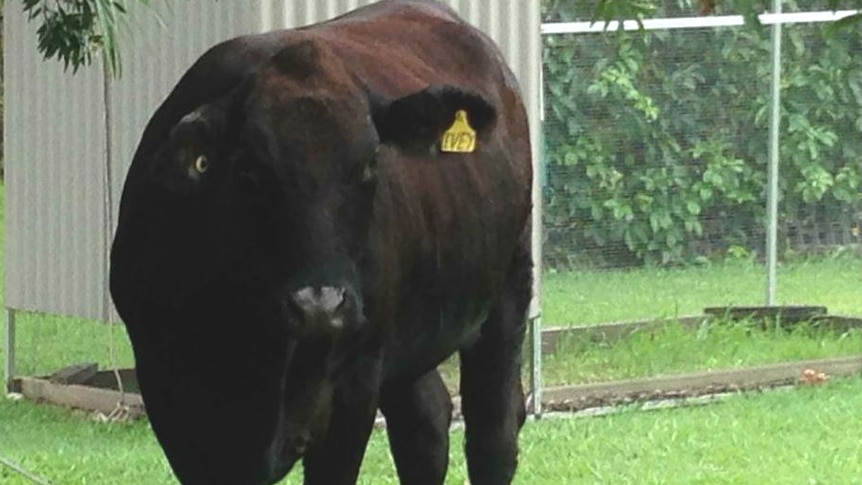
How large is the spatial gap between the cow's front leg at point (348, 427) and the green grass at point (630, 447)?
246cm

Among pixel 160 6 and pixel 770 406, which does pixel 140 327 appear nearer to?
pixel 160 6

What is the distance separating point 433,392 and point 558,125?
13.4 ft

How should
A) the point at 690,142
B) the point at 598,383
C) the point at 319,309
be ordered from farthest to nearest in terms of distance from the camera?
the point at 690,142 < the point at 598,383 < the point at 319,309

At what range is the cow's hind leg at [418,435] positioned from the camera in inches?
306

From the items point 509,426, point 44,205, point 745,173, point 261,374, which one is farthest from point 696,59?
point 261,374

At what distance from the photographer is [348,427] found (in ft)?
Result: 20.8

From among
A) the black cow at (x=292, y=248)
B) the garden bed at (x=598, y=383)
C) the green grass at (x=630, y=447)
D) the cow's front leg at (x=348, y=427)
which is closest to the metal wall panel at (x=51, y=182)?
the garden bed at (x=598, y=383)

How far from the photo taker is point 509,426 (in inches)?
315

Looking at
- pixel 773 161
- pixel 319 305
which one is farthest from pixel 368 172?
pixel 773 161

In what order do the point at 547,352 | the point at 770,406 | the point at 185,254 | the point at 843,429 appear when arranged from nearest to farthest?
the point at 185,254, the point at 843,429, the point at 770,406, the point at 547,352

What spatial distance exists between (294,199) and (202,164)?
334 mm

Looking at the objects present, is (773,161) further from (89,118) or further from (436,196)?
(436,196)

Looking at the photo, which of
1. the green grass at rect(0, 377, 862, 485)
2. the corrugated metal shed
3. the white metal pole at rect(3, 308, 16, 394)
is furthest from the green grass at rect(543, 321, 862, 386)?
the white metal pole at rect(3, 308, 16, 394)

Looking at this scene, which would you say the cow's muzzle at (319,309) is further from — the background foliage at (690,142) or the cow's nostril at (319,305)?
the background foliage at (690,142)
